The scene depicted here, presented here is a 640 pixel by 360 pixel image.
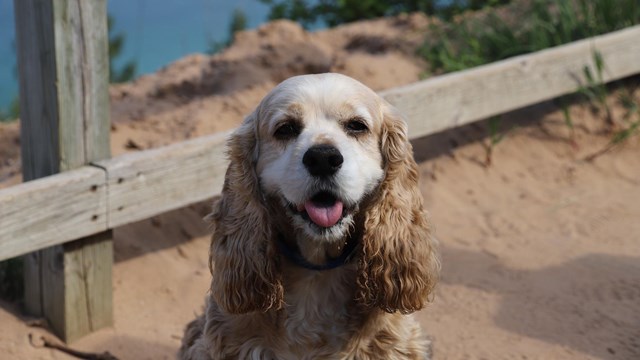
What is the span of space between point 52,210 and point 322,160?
1.80m

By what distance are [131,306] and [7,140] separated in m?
2.01

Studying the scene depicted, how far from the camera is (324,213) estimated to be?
3732mm

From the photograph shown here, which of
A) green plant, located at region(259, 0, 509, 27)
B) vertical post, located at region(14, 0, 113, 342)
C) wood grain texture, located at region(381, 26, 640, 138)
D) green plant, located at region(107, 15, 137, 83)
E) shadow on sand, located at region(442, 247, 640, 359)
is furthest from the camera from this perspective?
green plant, located at region(107, 15, 137, 83)

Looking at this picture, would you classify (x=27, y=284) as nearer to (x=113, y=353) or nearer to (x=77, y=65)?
(x=113, y=353)

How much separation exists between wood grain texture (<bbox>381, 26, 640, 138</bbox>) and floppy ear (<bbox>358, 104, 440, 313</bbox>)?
2.10 meters

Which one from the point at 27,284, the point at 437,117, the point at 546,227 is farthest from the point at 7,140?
the point at 546,227

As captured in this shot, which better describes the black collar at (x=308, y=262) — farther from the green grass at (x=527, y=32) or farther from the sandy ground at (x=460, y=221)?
the green grass at (x=527, y=32)

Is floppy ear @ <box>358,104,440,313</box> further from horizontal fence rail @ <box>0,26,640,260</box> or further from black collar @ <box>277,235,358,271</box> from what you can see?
horizontal fence rail @ <box>0,26,640,260</box>

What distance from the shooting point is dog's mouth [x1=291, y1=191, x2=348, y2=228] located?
373 centimetres

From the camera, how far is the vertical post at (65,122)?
4.93 m

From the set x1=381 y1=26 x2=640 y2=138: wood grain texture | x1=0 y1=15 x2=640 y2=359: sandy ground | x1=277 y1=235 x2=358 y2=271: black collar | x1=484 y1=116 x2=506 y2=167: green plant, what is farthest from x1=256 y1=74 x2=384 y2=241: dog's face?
x1=484 y1=116 x2=506 y2=167: green plant

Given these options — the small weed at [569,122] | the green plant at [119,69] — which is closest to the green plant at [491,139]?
the small weed at [569,122]

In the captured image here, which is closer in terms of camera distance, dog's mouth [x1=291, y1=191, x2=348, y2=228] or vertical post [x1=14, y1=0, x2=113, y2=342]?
dog's mouth [x1=291, y1=191, x2=348, y2=228]

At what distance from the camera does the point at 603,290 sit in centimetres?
573
